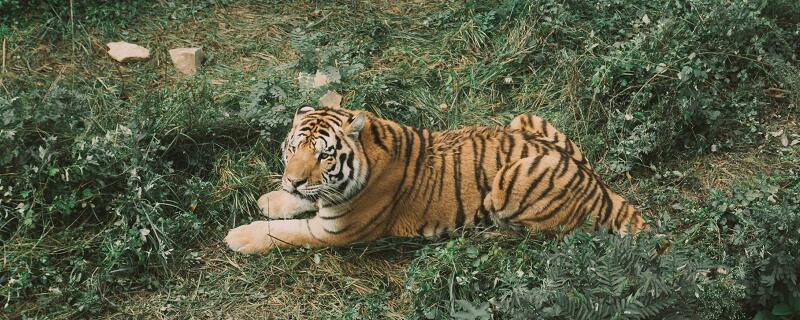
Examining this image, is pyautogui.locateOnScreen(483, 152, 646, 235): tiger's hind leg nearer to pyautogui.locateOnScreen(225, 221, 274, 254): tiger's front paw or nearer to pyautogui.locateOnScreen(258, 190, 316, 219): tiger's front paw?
pyautogui.locateOnScreen(258, 190, 316, 219): tiger's front paw

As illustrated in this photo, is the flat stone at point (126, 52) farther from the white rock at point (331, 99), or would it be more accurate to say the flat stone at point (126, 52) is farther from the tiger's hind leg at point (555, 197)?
the tiger's hind leg at point (555, 197)

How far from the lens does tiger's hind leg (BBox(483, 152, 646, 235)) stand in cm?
466

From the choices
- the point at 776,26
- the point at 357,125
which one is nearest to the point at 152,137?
the point at 357,125

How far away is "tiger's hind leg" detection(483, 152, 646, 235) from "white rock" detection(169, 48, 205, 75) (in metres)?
2.60

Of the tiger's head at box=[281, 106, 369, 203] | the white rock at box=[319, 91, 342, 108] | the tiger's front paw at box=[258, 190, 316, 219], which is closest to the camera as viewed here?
the tiger's head at box=[281, 106, 369, 203]

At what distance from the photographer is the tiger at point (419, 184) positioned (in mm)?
4645

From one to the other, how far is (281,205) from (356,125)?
2.89ft

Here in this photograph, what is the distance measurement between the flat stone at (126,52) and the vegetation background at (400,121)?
0.06 m

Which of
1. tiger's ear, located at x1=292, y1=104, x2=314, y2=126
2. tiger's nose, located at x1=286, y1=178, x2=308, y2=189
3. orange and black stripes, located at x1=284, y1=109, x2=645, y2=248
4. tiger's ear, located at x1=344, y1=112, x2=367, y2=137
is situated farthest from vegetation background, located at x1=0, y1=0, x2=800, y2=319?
tiger's ear, located at x1=344, y1=112, x2=367, y2=137

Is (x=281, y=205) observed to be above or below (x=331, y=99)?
below

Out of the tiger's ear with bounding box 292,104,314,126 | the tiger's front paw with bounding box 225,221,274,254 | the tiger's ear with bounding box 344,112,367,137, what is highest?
the tiger's ear with bounding box 344,112,367,137

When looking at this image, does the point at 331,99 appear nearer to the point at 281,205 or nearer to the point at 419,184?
the point at 281,205

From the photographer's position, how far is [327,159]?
4621mm

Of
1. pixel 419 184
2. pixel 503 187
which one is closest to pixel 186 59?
pixel 419 184
